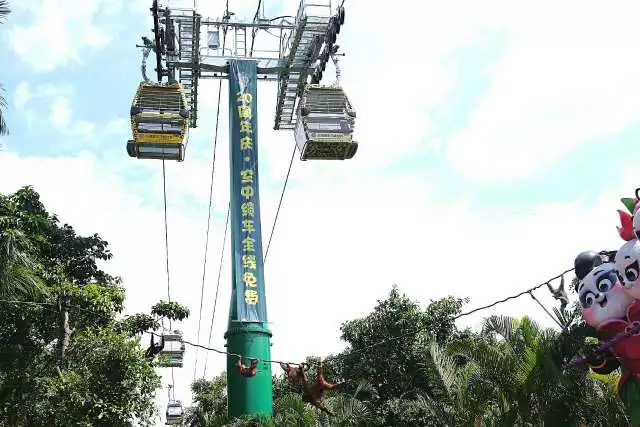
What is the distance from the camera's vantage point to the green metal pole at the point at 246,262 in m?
19.0

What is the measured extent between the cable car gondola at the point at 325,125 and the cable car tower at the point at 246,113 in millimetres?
24

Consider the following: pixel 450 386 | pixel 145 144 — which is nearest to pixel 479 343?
pixel 450 386

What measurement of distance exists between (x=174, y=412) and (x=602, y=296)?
85.5ft

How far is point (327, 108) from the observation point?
18.3m

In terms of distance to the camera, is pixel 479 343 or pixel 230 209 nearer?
pixel 479 343

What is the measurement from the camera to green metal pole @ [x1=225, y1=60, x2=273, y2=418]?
19016 mm

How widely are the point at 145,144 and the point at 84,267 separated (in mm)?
9951

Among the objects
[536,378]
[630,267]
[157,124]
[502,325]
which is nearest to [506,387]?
[536,378]

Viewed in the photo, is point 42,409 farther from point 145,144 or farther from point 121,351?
point 145,144

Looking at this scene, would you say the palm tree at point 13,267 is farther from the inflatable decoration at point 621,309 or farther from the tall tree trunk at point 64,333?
the inflatable decoration at point 621,309

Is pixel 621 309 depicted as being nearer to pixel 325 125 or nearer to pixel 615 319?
pixel 615 319

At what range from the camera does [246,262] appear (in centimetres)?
2048

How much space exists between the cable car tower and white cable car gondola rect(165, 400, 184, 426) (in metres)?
14.3

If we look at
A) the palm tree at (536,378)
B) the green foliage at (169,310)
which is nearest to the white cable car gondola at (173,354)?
the green foliage at (169,310)
